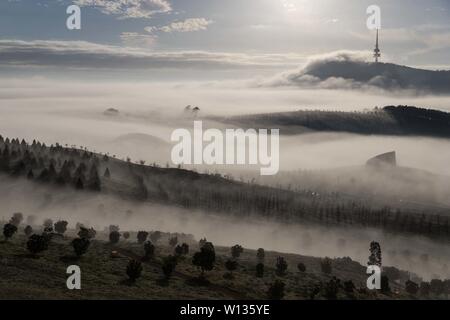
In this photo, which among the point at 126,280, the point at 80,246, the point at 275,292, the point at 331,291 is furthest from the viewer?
the point at 331,291

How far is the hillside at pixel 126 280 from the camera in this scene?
323ft

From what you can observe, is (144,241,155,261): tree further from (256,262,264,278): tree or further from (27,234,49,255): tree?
(256,262,264,278): tree

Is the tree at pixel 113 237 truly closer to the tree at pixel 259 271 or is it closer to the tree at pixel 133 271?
the tree at pixel 133 271

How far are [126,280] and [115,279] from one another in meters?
2.65

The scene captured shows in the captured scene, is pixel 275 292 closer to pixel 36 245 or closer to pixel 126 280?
pixel 126 280

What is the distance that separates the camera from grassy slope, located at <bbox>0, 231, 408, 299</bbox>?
97000 millimetres

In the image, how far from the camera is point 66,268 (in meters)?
116

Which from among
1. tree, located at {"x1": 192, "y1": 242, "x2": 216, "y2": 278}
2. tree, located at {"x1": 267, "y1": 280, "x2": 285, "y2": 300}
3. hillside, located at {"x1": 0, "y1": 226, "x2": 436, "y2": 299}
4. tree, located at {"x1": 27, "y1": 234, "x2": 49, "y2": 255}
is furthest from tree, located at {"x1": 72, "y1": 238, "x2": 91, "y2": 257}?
tree, located at {"x1": 267, "y1": 280, "x2": 285, "y2": 300}

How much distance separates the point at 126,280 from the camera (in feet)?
378

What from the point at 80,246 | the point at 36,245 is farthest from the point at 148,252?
the point at 36,245

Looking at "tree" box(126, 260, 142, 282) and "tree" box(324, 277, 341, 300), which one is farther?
"tree" box(324, 277, 341, 300)

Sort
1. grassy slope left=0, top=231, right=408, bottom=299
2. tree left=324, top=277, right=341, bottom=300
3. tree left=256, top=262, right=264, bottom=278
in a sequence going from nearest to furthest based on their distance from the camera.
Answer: grassy slope left=0, top=231, right=408, bottom=299 → tree left=324, top=277, right=341, bottom=300 → tree left=256, top=262, right=264, bottom=278
